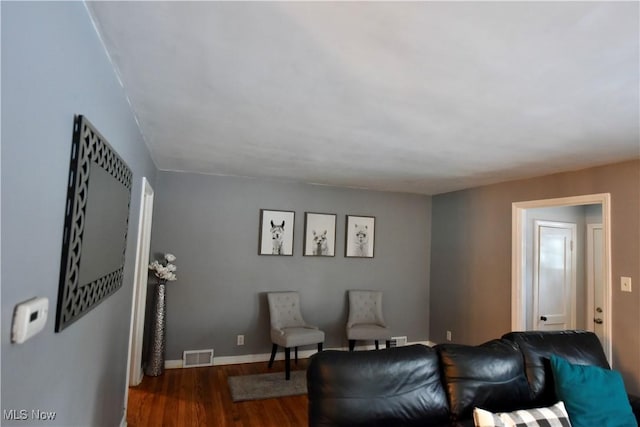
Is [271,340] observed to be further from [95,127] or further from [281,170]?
[95,127]

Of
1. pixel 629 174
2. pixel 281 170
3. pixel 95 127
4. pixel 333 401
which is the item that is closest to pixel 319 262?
pixel 281 170

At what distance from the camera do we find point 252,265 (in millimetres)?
4441

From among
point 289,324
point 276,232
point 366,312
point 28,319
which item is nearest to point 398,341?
point 366,312

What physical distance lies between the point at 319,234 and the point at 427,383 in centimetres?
292

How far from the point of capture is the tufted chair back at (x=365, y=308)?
183 inches

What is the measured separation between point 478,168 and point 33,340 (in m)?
3.53

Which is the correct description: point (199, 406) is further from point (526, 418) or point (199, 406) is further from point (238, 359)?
point (526, 418)

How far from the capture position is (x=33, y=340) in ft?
3.20

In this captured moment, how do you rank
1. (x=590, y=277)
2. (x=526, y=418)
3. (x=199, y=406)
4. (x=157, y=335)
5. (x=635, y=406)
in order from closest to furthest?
1. (x=526, y=418)
2. (x=635, y=406)
3. (x=199, y=406)
4. (x=157, y=335)
5. (x=590, y=277)

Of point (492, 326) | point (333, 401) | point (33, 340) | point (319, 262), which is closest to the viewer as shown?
point (33, 340)

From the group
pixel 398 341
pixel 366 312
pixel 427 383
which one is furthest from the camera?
pixel 398 341

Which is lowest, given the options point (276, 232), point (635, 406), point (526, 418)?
point (635, 406)

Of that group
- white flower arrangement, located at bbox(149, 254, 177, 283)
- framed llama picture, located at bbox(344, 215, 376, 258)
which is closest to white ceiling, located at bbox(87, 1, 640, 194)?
white flower arrangement, located at bbox(149, 254, 177, 283)
